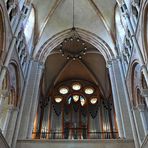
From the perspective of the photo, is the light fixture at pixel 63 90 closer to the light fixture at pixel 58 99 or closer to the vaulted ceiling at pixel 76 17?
the light fixture at pixel 58 99

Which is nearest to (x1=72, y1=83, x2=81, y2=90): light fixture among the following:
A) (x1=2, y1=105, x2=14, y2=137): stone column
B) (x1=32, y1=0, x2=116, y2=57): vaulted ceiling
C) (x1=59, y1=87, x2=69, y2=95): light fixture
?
(x1=59, y1=87, x2=69, y2=95): light fixture

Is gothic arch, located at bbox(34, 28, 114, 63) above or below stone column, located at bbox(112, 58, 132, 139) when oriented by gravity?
above

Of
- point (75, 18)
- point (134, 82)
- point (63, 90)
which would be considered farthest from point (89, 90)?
point (134, 82)

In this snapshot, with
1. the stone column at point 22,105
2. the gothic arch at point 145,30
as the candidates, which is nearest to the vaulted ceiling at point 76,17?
the stone column at point 22,105

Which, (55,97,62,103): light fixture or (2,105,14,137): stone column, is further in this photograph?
(55,97,62,103): light fixture

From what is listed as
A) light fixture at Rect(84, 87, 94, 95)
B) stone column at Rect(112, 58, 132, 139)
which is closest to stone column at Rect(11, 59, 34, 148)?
stone column at Rect(112, 58, 132, 139)

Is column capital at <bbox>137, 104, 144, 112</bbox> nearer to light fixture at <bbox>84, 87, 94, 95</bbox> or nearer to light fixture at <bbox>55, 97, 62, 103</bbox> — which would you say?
light fixture at <bbox>84, 87, 94, 95</bbox>

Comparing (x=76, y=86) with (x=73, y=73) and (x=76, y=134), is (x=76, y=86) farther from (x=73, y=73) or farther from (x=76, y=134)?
(x=76, y=134)

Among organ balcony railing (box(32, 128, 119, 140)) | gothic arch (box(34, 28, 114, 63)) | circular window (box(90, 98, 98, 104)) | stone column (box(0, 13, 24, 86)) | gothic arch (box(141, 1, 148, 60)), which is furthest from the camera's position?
circular window (box(90, 98, 98, 104))

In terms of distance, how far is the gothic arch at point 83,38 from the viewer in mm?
15680

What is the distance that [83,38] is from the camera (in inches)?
688

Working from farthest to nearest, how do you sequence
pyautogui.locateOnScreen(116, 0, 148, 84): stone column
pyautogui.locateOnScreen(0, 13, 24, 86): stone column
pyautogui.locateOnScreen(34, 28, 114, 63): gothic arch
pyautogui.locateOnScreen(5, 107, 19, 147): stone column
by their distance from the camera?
1. pyautogui.locateOnScreen(34, 28, 114, 63): gothic arch
2. pyautogui.locateOnScreen(5, 107, 19, 147): stone column
3. pyautogui.locateOnScreen(116, 0, 148, 84): stone column
4. pyautogui.locateOnScreen(0, 13, 24, 86): stone column

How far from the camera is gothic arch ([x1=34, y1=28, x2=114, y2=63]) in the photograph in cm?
1568

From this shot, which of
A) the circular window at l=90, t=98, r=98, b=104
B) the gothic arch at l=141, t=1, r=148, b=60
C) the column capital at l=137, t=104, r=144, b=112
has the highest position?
the circular window at l=90, t=98, r=98, b=104
